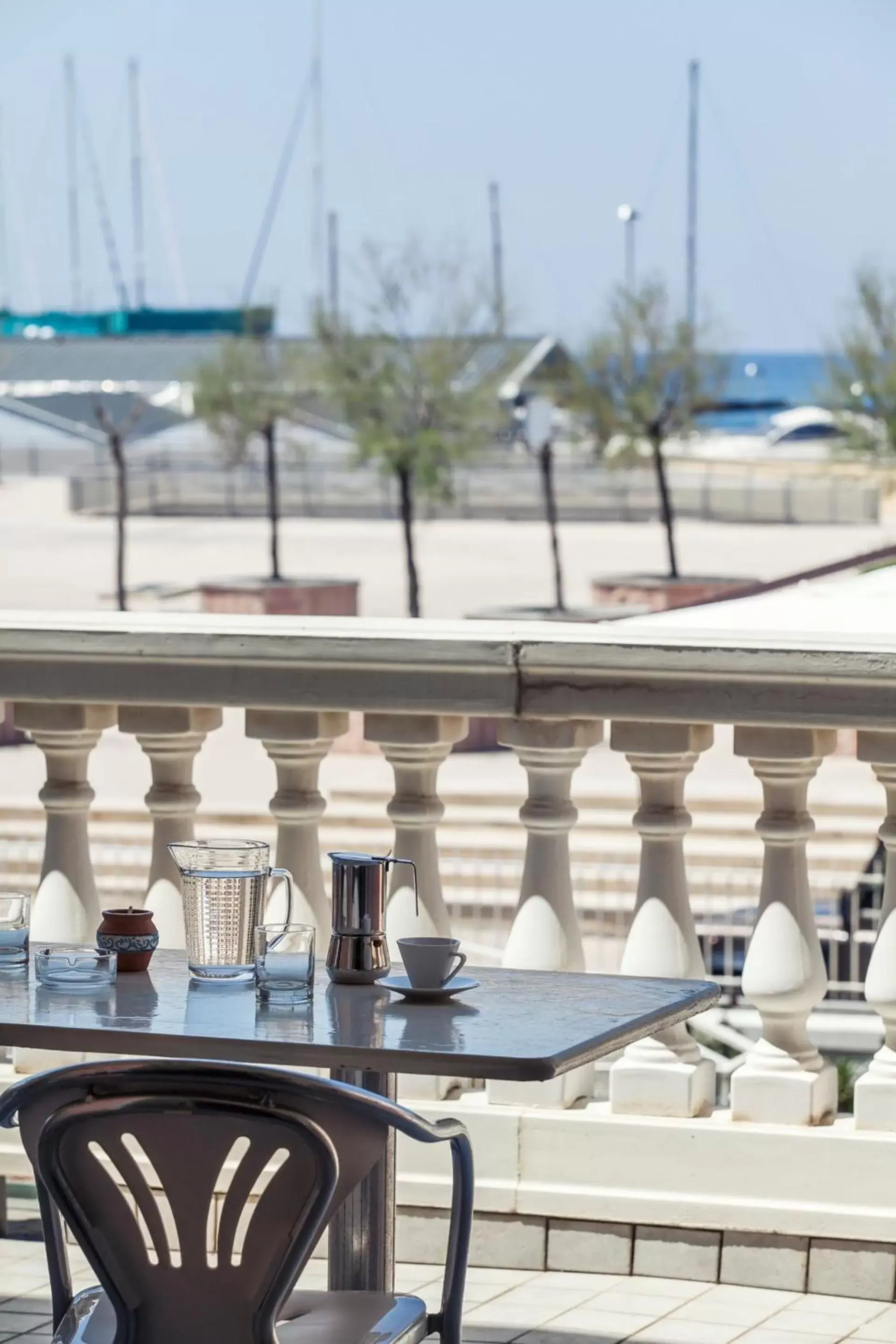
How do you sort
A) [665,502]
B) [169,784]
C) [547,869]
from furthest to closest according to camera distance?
[665,502]
[169,784]
[547,869]

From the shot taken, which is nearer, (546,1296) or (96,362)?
(546,1296)

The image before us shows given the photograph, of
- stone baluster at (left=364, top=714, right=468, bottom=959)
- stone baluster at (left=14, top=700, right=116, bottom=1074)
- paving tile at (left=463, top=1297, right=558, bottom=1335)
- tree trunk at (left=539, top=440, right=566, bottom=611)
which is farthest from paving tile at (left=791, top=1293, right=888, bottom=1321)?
tree trunk at (left=539, top=440, right=566, bottom=611)

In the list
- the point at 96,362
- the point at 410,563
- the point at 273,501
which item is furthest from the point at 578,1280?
the point at 96,362

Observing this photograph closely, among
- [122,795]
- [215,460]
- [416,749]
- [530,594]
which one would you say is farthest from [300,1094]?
[215,460]

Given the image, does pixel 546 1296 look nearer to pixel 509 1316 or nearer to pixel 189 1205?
pixel 509 1316

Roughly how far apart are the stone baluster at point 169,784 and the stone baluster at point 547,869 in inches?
22.0

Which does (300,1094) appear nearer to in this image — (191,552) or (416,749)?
(416,749)

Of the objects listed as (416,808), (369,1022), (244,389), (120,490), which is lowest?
(369,1022)

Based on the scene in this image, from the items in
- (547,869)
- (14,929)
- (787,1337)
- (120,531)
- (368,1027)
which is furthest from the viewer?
(120,531)

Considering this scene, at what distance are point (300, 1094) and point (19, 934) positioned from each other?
1.00 m

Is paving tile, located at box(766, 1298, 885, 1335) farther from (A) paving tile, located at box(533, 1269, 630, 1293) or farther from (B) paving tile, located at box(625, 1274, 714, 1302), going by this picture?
(A) paving tile, located at box(533, 1269, 630, 1293)

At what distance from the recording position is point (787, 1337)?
10.9ft

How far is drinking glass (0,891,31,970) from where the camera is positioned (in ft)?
9.48

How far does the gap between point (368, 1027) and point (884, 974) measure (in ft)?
3.88
